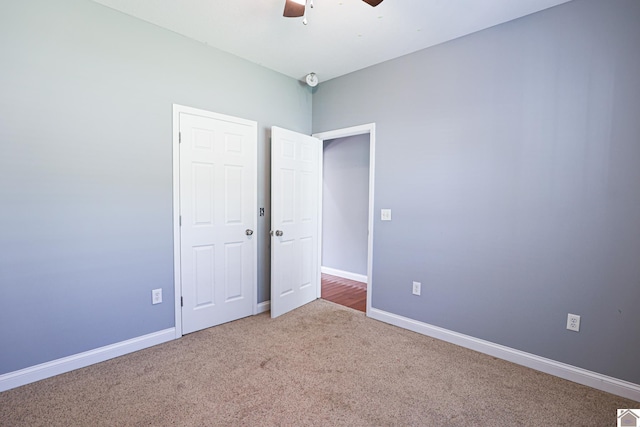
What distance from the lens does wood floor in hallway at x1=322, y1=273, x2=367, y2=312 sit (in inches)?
141

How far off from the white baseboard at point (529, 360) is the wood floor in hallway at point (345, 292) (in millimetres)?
651

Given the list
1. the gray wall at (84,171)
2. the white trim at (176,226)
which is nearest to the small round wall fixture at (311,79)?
the gray wall at (84,171)

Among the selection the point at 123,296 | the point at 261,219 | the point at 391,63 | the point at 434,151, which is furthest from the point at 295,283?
the point at 391,63

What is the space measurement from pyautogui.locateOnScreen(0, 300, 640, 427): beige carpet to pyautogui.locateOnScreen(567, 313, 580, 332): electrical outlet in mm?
387

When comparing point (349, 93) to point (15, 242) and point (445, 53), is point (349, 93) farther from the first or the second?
point (15, 242)

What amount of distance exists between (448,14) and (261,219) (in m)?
2.49

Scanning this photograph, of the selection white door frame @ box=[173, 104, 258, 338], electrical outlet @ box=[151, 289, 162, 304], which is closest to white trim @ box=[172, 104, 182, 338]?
white door frame @ box=[173, 104, 258, 338]

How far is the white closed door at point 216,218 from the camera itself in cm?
263

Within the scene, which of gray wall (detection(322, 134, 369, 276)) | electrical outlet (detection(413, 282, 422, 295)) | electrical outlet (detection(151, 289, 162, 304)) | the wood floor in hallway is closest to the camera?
electrical outlet (detection(151, 289, 162, 304))

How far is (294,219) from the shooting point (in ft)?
10.8

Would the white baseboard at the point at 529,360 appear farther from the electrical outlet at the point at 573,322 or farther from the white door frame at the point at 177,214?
the white door frame at the point at 177,214

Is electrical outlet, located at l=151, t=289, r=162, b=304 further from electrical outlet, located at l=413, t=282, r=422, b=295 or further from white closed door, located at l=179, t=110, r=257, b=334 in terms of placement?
electrical outlet, located at l=413, t=282, r=422, b=295

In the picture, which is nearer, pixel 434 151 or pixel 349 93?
pixel 434 151

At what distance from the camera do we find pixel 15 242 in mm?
1875
